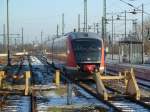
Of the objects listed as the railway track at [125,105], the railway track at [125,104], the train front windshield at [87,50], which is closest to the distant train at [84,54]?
the train front windshield at [87,50]

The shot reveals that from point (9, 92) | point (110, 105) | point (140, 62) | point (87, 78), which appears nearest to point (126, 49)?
point (140, 62)

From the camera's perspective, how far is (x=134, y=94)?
20500mm

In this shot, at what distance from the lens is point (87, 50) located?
100ft

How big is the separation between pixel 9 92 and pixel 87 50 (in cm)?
925

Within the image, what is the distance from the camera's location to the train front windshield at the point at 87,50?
30.2m

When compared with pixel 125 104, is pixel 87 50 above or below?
above

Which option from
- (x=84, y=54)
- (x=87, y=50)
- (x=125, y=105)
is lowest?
(x=125, y=105)

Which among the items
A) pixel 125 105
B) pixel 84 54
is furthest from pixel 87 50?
pixel 125 105

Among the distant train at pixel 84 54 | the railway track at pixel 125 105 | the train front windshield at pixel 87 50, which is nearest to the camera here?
the railway track at pixel 125 105

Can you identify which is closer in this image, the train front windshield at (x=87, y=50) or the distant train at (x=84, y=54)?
the distant train at (x=84, y=54)

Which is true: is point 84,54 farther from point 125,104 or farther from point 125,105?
point 125,105

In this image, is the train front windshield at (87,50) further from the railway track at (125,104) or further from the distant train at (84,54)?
the railway track at (125,104)

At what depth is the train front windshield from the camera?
3017cm

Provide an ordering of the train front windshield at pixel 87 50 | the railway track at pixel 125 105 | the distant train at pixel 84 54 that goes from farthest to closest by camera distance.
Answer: the train front windshield at pixel 87 50
the distant train at pixel 84 54
the railway track at pixel 125 105
